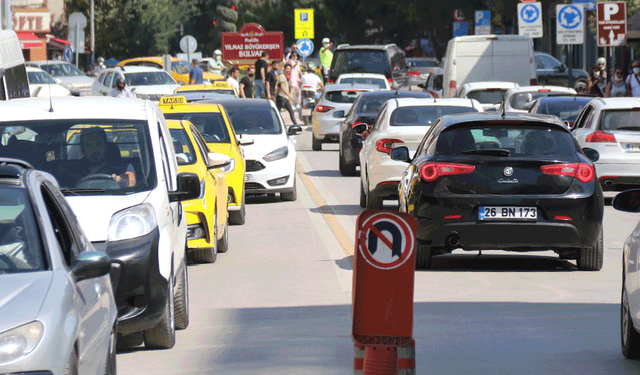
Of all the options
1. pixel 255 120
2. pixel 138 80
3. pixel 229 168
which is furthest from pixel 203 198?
pixel 138 80

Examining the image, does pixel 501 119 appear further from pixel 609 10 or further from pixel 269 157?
pixel 609 10

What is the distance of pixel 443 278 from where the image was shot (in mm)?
10820

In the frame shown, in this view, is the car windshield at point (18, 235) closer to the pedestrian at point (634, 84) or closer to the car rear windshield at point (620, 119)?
the car rear windshield at point (620, 119)

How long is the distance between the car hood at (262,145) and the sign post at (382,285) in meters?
12.0

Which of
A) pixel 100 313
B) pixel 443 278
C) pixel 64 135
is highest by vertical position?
pixel 64 135

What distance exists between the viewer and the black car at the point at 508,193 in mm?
10742

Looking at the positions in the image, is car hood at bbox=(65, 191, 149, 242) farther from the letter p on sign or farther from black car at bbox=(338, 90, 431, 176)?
the letter p on sign

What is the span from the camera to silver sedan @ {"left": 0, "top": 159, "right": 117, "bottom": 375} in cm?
447

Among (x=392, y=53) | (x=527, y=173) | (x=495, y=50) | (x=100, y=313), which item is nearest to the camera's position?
(x=100, y=313)

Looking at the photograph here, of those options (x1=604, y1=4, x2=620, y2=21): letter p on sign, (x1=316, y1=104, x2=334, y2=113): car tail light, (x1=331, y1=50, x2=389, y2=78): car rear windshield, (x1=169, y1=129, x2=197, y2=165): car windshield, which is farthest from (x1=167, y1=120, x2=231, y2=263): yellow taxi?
(x1=331, y1=50, x2=389, y2=78): car rear windshield

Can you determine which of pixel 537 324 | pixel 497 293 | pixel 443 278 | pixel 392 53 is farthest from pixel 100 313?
pixel 392 53

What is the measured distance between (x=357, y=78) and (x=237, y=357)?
28.3 m

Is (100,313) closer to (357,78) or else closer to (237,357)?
(237,357)

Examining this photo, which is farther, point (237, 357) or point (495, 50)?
point (495, 50)
